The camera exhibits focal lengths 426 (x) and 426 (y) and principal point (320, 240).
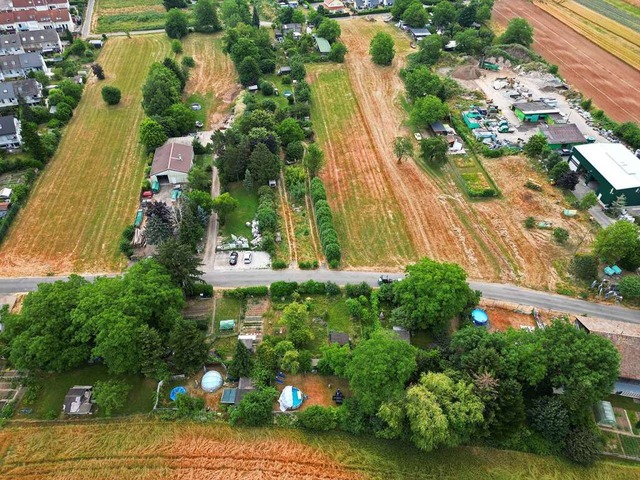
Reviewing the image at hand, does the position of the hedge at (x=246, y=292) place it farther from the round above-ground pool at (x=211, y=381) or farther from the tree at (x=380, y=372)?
the tree at (x=380, y=372)

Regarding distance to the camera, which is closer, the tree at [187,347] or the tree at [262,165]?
the tree at [187,347]

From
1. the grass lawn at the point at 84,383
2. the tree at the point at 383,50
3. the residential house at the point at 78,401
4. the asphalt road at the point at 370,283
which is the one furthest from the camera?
the tree at the point at 383,50

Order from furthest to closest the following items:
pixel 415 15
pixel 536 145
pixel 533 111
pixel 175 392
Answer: pixel 415 15 < pixel 533 111 < pixel 536 145 < pixel 175 392

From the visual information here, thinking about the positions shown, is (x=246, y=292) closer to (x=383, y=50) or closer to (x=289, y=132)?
(x=289, y=132)

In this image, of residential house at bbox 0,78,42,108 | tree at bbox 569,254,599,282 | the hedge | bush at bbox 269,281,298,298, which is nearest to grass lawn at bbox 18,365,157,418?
the hedge

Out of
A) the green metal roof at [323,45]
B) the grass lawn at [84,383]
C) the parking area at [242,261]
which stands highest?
the green metal roof at [323,45]

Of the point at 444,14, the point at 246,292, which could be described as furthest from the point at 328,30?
the point at 246,292

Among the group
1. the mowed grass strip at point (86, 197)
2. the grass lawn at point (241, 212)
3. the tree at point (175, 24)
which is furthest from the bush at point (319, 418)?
the tree at point (175, 24)
